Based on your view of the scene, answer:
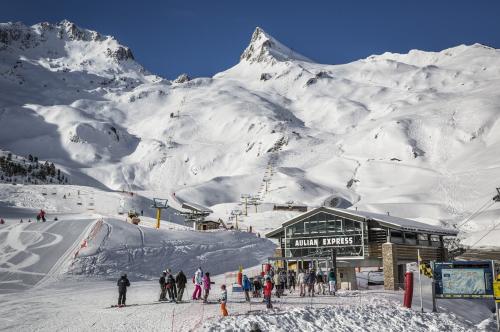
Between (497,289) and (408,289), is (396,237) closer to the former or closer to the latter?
(408,289)

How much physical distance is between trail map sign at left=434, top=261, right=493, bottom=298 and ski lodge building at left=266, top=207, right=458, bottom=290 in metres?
7.88

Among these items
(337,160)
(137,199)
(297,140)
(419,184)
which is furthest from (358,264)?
(297,140)

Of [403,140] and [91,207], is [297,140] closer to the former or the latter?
[403,140]

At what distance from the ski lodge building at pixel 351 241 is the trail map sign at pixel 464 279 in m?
7.88

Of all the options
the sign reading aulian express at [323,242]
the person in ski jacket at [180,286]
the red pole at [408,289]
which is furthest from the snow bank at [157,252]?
the red pole at [408,289]

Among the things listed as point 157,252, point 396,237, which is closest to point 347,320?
point 396,237

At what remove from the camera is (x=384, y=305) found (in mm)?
25812

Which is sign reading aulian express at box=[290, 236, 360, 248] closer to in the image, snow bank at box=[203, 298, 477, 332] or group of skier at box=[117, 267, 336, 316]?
group of skier at box=[117, 267, 336, 316]

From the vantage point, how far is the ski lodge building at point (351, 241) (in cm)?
3588

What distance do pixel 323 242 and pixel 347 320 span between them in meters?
16.8

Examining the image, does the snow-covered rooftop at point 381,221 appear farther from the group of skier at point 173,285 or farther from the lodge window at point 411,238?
the group of skier at point 173,285

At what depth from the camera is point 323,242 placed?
39.1 metres

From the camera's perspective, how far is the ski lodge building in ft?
118

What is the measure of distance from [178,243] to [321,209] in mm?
16655
